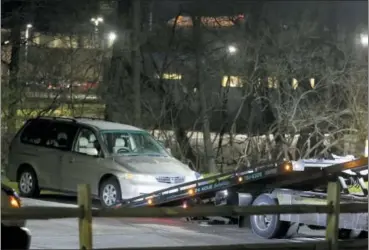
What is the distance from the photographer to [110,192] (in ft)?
36.6

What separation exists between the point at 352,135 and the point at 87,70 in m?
6.11

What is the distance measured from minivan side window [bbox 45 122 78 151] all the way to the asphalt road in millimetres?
2521

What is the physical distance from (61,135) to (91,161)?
99cm

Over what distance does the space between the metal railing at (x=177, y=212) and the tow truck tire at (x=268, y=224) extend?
2297 millimetres

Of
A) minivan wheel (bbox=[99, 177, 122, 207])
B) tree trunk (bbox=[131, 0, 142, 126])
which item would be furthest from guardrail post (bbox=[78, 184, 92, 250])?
tree trunk (bbox=[131, 0, 142, 126])

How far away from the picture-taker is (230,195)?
32.0 feet

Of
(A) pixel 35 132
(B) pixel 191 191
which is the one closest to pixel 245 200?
(B) pixel 191 191

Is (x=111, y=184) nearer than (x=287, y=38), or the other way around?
(x=111, y=184)

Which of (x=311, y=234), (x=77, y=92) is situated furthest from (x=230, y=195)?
(x=77, y=92)

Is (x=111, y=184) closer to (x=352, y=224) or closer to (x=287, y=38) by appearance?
(x=352, y=224)

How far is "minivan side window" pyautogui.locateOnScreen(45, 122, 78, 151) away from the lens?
1205 centimetres

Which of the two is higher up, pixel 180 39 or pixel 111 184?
pixel 180 39

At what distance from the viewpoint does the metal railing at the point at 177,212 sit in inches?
201

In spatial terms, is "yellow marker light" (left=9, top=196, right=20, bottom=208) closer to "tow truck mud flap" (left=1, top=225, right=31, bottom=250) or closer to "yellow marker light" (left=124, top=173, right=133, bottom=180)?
"tow truck mud flap" (left=1, top=225, right=31, bottom=250)
